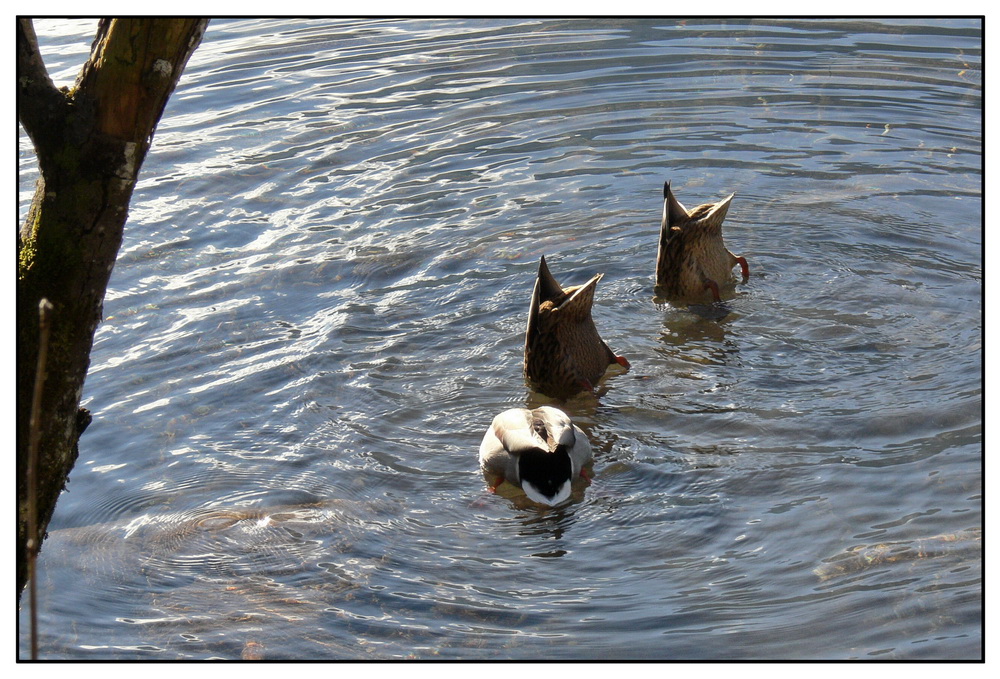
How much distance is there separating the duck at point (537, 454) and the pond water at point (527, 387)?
15 cm

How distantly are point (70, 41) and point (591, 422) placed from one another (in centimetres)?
1203

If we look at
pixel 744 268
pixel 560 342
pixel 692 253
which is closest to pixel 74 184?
pixel 560 342

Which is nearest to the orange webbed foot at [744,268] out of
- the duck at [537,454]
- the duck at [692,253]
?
the duck at [692,253]

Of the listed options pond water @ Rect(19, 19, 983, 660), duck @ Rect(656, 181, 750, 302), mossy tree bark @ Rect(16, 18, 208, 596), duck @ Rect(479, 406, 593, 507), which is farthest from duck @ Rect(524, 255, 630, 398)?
mossy tree bark @ Rect(16, 18, 208, 596)

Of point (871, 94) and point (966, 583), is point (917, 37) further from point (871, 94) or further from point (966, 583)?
point (966, 583)

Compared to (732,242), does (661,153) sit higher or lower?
higher

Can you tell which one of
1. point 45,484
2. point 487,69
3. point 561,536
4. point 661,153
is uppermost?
point 487,69

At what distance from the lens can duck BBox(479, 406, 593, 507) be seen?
5781mm

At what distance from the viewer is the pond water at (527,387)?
5.00 m

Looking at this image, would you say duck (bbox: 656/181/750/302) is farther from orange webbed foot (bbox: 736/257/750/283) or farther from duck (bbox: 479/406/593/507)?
duck (bbox: 479/406/593/507)

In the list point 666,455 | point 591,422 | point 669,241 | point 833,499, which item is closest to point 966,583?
point 833,499

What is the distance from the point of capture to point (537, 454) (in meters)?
5.73

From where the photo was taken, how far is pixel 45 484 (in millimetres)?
3824

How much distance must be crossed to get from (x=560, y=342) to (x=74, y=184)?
3.97 metres
